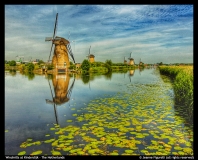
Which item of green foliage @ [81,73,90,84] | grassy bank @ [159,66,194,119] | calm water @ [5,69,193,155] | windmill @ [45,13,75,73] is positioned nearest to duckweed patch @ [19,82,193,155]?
calm water @ [5,69,193,155]

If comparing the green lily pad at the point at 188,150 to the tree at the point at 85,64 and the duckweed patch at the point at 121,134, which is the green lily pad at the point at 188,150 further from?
the tree at the point at 85,64

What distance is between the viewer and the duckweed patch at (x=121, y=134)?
11.3ft

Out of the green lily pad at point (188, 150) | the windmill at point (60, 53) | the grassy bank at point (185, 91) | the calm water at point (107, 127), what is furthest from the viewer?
the windmill at point (60, 53)

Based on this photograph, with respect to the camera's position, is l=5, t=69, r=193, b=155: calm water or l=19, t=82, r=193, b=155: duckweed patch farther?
l=5, t=69, r=193, b=155: calm water

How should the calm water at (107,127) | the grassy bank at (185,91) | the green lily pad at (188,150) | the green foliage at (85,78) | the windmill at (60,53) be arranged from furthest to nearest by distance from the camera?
1. the windmill at (60,53)
2. the green foliage at (85,78)
3. the grassy bank at (185,91)
4. the calm water at (107,127)
5. the green lily pad at (188,150)

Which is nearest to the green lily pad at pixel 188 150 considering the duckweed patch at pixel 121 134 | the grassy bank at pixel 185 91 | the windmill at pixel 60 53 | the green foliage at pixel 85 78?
the duckweed patch at pixel 121 134

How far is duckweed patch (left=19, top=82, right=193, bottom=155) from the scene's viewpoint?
3.46 meters

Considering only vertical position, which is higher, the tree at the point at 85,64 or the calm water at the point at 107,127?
the tree at the point at 85,64

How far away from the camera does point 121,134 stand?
419 centimetres

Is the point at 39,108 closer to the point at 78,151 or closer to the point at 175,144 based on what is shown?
the point at 78,151

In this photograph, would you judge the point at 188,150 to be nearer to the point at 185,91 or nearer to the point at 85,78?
the point at 185,91

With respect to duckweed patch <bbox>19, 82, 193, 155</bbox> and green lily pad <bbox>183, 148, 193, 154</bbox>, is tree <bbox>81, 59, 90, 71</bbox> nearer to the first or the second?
duckweed patch <bbox>19, 82, 193, 155</bbox>

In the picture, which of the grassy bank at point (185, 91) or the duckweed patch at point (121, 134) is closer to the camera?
the duckweed patch at point (121, 134)
